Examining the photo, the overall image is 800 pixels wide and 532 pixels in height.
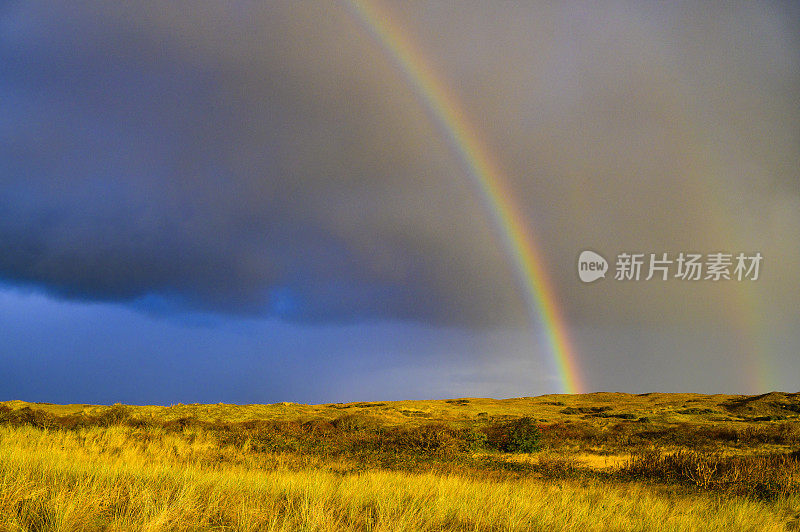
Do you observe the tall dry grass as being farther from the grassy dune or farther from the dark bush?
the dark bush

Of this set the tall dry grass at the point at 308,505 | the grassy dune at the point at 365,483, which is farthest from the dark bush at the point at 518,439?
the tall dry grass at the point at 308,505

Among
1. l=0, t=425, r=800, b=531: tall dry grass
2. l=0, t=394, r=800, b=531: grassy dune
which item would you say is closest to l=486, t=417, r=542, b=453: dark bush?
l=0, t=394, r=800, b=531: grassy dune

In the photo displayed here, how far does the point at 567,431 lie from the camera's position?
28656mm

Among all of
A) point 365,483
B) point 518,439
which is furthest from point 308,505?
point 518,439

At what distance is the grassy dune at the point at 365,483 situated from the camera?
6.20 metres

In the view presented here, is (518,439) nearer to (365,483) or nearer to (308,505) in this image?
(365,483)

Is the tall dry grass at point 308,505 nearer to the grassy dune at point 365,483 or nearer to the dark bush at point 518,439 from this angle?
the grassy dune at point 365,483

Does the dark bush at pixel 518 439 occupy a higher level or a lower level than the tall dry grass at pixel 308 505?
lower

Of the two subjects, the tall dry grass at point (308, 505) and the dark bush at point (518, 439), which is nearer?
the tall dry grass at point (308, 505)

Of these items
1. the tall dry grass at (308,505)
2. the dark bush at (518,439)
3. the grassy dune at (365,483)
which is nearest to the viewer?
the tall dry grass at (308,505)

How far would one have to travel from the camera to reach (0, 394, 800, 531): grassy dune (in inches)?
244

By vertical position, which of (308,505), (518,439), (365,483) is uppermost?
(308,505)

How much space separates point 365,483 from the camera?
9117 mm

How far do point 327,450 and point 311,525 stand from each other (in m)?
12.4
